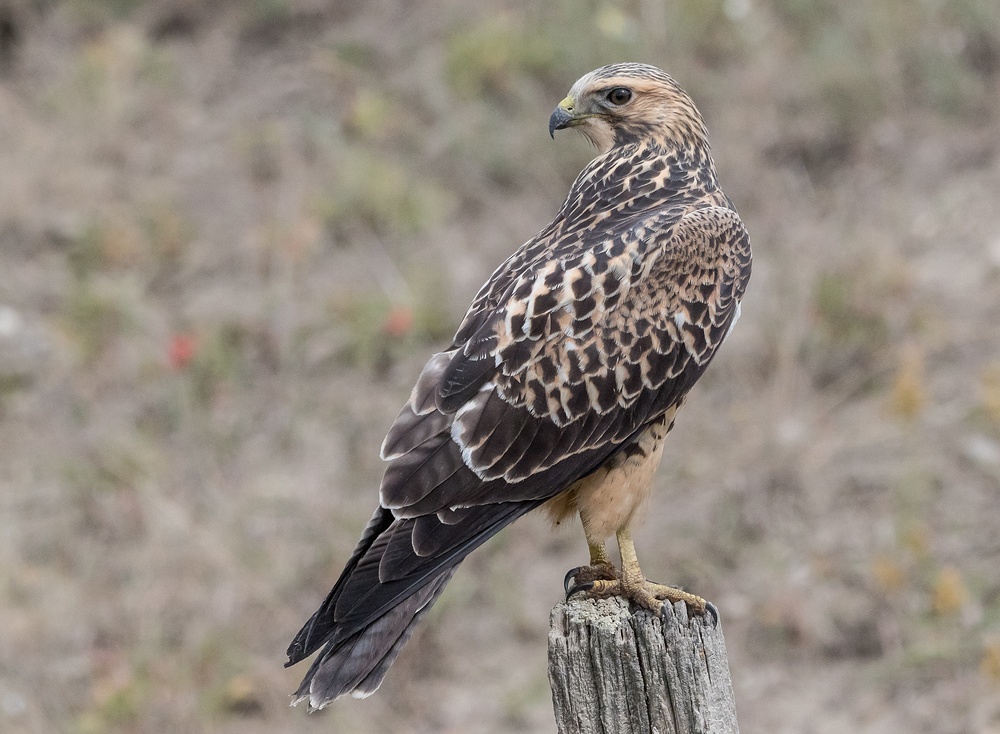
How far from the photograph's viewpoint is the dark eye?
4.08m

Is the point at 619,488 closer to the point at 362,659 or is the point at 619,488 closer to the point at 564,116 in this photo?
the point at 362,659

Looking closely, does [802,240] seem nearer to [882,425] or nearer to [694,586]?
[882,425]

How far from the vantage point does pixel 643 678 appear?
300cm

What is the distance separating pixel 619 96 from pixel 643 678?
6.26ft

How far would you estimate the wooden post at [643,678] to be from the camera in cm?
298

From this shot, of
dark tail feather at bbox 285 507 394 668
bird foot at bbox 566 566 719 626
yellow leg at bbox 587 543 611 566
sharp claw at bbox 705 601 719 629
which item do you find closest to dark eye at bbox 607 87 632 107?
yellow leg at bbox 587 543 611 566

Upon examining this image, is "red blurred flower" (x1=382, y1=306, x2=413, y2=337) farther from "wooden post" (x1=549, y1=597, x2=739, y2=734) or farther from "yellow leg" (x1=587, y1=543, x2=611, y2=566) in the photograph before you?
"wooden post" (x1=549, y1=597, x2=739, y2=734)

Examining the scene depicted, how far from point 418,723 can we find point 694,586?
1413 millimetres

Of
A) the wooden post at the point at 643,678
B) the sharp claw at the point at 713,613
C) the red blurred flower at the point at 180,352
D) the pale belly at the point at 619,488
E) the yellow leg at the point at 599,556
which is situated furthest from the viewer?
the red blurred flower at the point at 180,352

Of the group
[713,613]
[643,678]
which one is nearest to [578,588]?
[713,613]

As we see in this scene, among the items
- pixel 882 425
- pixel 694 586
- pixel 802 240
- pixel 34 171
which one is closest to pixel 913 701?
pixel 694 586

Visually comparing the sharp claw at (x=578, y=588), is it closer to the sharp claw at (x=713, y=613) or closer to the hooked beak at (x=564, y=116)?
the sharp claw at (x=713, y=613)

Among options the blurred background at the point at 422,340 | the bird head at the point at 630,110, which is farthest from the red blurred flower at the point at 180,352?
the bird head at the point at 630,110

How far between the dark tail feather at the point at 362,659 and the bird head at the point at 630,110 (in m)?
1.66
